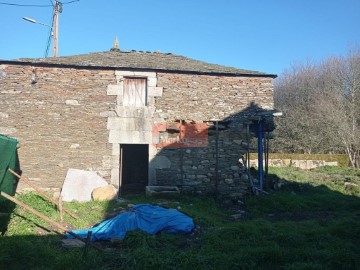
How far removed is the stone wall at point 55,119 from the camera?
10.2m

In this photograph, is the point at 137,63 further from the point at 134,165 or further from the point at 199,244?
the point at 199,244

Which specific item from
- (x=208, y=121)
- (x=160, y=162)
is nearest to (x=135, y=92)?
(x=160, y=162)

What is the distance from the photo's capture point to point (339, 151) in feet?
83.1

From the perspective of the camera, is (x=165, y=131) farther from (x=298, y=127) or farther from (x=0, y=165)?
(x=298, y=127)

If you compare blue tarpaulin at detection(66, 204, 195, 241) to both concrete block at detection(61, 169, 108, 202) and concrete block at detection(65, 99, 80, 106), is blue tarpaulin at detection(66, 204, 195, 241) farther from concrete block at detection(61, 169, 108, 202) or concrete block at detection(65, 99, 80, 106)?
concrete block at detection(65, 99, 80, 106)

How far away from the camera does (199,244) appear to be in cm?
605

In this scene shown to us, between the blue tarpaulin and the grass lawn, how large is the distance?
0.28 meters

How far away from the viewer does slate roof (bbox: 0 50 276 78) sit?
10586mm

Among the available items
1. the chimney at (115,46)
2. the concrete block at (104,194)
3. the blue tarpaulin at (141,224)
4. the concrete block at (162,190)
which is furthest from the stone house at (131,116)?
the blue tarpaulin at (141,224)

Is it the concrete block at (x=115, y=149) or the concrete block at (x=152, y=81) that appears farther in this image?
the concrete block at (x=152, y=81)

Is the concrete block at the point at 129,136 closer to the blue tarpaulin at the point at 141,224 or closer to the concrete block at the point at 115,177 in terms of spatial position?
the concrete block at the point at 115,177

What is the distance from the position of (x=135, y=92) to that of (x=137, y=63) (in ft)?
3.46

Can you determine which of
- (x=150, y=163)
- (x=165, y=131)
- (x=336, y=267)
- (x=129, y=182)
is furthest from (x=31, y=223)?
(x=129, y=182)

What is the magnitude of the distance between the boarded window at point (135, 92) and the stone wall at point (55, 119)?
58 centimetres
